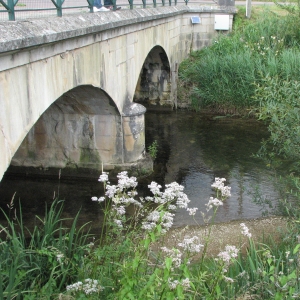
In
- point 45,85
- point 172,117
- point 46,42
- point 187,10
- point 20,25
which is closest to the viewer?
point 20,25

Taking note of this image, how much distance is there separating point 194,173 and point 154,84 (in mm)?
6027

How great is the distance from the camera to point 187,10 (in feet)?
54.4

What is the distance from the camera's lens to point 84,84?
741 cm

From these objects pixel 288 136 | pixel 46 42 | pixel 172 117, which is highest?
pixel 46 42

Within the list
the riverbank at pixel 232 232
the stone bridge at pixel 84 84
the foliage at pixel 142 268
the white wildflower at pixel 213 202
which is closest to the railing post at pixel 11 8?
the stone bridge at pixel 84 84

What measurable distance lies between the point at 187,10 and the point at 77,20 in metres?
10.5

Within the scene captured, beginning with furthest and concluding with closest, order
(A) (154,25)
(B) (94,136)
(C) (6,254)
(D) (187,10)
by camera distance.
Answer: (D) (187,10), (A) (154,25), (B) (94,136), (C) (6,254)

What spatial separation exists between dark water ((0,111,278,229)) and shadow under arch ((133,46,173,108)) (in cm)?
138

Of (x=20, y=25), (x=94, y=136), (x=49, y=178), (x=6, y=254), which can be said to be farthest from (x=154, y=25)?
(x=6, y=254)

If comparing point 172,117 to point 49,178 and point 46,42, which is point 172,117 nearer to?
point 49,178

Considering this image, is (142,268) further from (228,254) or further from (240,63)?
(240,63)

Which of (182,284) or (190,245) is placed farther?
(190,245)

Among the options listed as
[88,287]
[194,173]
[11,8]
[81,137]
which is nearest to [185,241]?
[88,287]

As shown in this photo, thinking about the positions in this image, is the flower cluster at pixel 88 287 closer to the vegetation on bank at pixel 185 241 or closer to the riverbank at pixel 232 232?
the vegetation on bank at pixel 185 241
